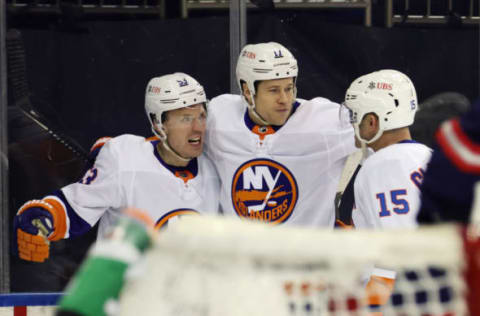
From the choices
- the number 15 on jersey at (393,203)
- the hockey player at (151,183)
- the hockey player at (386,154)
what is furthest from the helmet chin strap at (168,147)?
the number 15 on jersey at (393,203)

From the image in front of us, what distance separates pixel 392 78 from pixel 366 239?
88.7 inches

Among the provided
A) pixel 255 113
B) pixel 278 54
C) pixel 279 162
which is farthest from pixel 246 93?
pixel 279 162

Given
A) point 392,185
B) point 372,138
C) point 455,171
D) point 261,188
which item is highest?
point 455,171

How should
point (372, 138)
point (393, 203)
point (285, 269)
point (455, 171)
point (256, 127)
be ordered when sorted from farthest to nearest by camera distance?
1. point (256, 127)
2. point (372, 138)
3. point (393, 203)
4. point (455, 171)
5. point (285, 269)

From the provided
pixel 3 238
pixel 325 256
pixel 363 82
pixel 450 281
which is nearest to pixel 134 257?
pixel 325 256

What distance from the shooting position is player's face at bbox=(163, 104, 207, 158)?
11.5 ft

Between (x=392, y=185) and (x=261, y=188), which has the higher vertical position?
(x=392, y=185)

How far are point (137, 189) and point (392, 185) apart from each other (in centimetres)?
99

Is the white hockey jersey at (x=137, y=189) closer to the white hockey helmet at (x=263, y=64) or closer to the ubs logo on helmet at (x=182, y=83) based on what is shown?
the ubs logo on helmet at (x=182, y=83)

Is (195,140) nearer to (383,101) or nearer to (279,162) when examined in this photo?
(279,162)

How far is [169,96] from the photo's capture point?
3553 millimetres

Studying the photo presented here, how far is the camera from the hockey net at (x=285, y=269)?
1.20 m

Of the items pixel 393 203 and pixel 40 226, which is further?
pixel 40 226

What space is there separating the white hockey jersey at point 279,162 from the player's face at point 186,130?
82 mm
